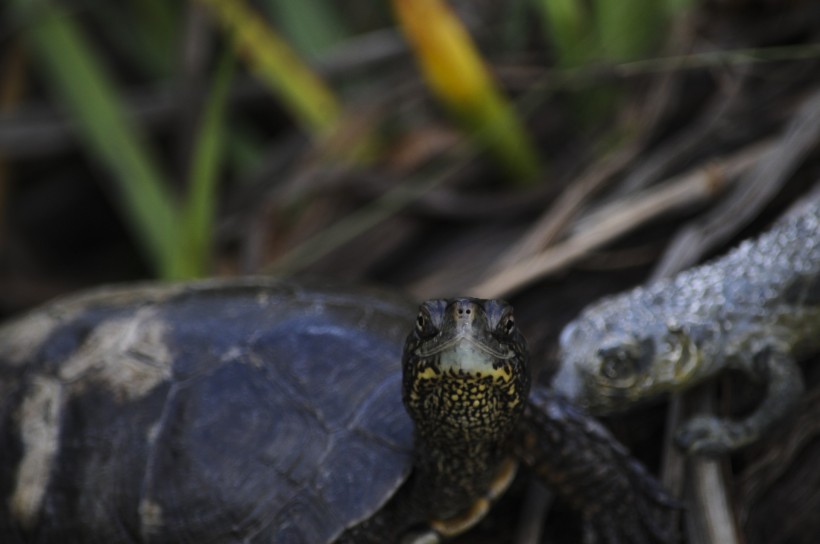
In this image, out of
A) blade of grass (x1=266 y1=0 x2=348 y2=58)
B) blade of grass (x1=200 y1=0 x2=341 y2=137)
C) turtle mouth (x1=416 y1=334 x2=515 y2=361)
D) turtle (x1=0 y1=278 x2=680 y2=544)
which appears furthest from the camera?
blade of grass (x1=266 y1=0 x2=348 y2=58)

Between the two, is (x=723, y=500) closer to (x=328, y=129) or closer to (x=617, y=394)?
(x=617, y=394)

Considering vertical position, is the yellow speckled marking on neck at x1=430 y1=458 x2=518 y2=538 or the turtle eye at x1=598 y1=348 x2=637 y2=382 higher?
the turtle eye at x1=598 y1=348 x2=637 y2=382

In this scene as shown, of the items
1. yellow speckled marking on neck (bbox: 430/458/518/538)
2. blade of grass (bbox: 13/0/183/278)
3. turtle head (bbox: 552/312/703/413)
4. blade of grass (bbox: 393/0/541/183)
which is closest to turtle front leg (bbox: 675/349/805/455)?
turtle head (bbox: 552/312/703/413)

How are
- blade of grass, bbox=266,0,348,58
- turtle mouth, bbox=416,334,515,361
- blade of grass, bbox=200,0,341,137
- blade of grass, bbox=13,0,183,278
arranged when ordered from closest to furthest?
turtle mouth, bbox=416,334,515,361
blade of grass, bbox=200,0,341,137
blade of grass, bbox=13,0,183,278
blade of grass, bbox=266,0,348,58

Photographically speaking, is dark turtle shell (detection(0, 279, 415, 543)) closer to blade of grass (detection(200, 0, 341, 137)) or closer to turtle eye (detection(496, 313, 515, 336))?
turtle eye (detection(496, 313, 515, 336))

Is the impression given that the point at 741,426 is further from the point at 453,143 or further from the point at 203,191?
the point at 203,191

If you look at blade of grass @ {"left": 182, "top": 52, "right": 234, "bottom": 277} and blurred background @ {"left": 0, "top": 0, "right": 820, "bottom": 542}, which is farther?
blade of grass @ {"left": 182, "top": 52, "right": 234, "bottom": 277}

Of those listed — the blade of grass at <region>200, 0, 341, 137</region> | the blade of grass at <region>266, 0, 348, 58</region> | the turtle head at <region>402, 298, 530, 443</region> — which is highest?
the blade of grass at <region>266, 0, 348, 58</region>

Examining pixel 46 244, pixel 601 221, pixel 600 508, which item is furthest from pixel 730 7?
pixel 46 244
